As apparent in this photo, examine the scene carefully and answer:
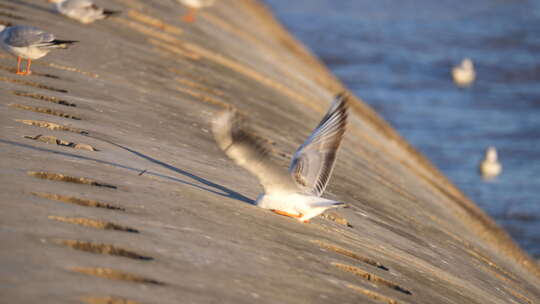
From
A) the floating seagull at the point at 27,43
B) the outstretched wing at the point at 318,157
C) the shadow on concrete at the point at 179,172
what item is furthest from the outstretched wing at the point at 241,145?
the floating seagull at the point at 27,43

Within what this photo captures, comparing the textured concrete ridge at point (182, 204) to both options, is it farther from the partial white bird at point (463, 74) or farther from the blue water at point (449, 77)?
the partial white bird at point (463, 74)

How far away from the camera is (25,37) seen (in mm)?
10078

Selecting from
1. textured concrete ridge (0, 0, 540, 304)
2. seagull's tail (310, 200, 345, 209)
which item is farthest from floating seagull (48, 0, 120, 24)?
seagull's tail (310, 200, 345, 209)

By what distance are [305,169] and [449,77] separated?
24276mm

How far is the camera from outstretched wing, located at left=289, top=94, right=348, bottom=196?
7.09m

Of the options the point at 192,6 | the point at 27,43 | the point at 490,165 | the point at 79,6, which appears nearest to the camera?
the point at 27,43

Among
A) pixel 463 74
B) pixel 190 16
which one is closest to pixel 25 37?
pixel 190 16

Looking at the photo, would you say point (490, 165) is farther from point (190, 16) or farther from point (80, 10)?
point (80, 10)

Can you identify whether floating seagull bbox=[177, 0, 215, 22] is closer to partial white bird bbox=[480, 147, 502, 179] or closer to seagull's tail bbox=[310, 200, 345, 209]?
partial white bird bbox=[480, 147, 502, 179]

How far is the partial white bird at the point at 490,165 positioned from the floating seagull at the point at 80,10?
9627mm

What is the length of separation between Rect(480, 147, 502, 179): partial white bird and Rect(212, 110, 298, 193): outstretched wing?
14423 mm

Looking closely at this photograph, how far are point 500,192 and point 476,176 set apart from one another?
98 centimetres

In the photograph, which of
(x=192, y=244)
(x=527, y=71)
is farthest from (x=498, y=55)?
(x=192, y=244)

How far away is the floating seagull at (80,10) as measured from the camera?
1323cm
